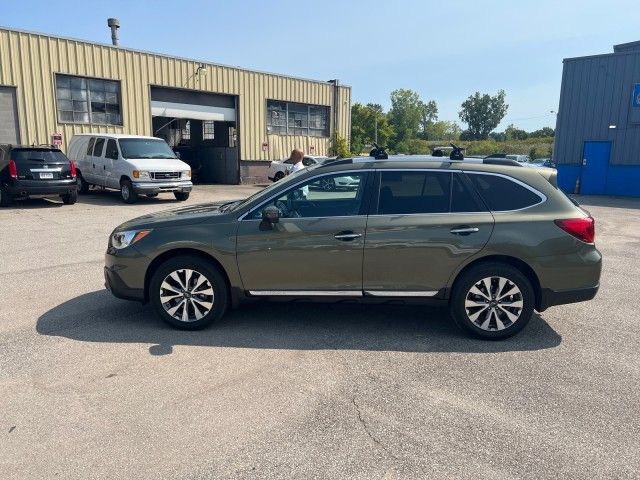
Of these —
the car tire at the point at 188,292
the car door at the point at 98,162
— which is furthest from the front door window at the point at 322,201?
the car door at the point at 98,162

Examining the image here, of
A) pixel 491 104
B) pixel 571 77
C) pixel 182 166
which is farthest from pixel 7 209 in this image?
pixel 491 104

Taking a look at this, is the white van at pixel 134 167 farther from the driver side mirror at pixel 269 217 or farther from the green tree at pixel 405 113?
the green tree at pixel 405 113

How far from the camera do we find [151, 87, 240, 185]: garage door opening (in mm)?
22781

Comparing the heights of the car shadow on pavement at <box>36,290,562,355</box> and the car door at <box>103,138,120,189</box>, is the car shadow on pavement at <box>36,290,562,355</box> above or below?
below

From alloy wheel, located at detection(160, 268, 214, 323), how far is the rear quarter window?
2.77 m

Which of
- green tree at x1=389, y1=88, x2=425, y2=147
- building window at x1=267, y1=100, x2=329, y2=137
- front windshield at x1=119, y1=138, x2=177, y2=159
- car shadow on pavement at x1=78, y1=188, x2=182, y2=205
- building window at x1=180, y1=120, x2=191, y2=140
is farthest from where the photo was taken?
green tree at x1=389, y1=88, x2=425, y2=147

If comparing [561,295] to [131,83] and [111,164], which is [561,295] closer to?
[111,164]

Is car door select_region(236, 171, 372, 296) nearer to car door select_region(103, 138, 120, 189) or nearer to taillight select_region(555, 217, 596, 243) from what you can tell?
taillight select_region(555, 217, 596, 243)

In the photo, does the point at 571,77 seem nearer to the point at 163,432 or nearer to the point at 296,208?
the point at 296,208

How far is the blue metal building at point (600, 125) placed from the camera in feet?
70.3

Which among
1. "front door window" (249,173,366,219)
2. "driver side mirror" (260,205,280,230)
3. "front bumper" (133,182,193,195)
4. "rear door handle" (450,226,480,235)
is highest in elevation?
"front door window" (249,173,366,219)

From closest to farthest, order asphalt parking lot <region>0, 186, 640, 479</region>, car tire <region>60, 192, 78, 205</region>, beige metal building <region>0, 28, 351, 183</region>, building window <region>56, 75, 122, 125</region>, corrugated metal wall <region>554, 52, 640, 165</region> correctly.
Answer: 1. asphalt parking lot <region>0, 186, 640, 479</region>
2. car tire <region>60, 192, 78, 205</region>
3. beige metal building <region>0, 28, 351, 183</region>
4. building window <region>56, 75, 122, 125</region>
5. corrugated metal wall <region>554, 52, 640, 165</region>

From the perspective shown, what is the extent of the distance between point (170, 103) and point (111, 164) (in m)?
7.38

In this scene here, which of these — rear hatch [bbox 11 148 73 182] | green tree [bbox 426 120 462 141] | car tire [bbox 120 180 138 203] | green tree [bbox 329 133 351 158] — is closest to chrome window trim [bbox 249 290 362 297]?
rear hatch [bbox 11 148 73 182]
